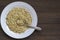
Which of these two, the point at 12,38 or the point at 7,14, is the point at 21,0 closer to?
the point at 7,14

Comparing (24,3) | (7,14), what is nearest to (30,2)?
(24,3)

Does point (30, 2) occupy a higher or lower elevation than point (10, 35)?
higher

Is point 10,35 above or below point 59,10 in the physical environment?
below

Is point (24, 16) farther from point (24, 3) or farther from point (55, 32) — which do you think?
point (55, 32)

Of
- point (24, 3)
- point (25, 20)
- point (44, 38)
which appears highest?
point (24, 3)

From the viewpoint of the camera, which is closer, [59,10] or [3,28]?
[3,28]

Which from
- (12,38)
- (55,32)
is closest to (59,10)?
(55,32)
